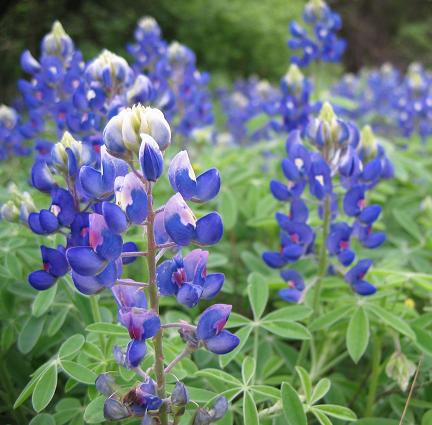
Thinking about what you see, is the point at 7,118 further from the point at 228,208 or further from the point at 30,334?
the point at 30,334

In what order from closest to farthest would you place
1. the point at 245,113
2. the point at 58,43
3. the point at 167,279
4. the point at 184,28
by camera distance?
the point at 167,279 → the point at 58,43 → the point at 245,113 → the point at 184,28

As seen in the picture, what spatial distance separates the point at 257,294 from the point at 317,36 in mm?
2014

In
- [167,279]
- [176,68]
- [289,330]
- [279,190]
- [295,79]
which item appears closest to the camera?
[167,279]

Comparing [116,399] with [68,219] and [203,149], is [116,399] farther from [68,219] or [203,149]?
[203,149]

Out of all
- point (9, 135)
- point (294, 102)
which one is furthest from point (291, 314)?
point (9, 135)

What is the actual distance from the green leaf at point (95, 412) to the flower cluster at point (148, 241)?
Answer: 142 millimetres

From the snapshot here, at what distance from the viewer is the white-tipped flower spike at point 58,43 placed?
101 inches

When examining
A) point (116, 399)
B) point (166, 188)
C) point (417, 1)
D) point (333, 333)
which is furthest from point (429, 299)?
point (417, 1)

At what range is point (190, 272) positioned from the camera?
129cm

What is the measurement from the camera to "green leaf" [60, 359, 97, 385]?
149 centimetres

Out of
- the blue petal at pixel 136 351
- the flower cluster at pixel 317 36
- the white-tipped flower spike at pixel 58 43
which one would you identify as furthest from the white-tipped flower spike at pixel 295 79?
the blue petal at pixel 136 351

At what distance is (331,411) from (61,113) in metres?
1.64

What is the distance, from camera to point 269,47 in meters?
11.2

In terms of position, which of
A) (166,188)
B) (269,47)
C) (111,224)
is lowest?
(269,47)
